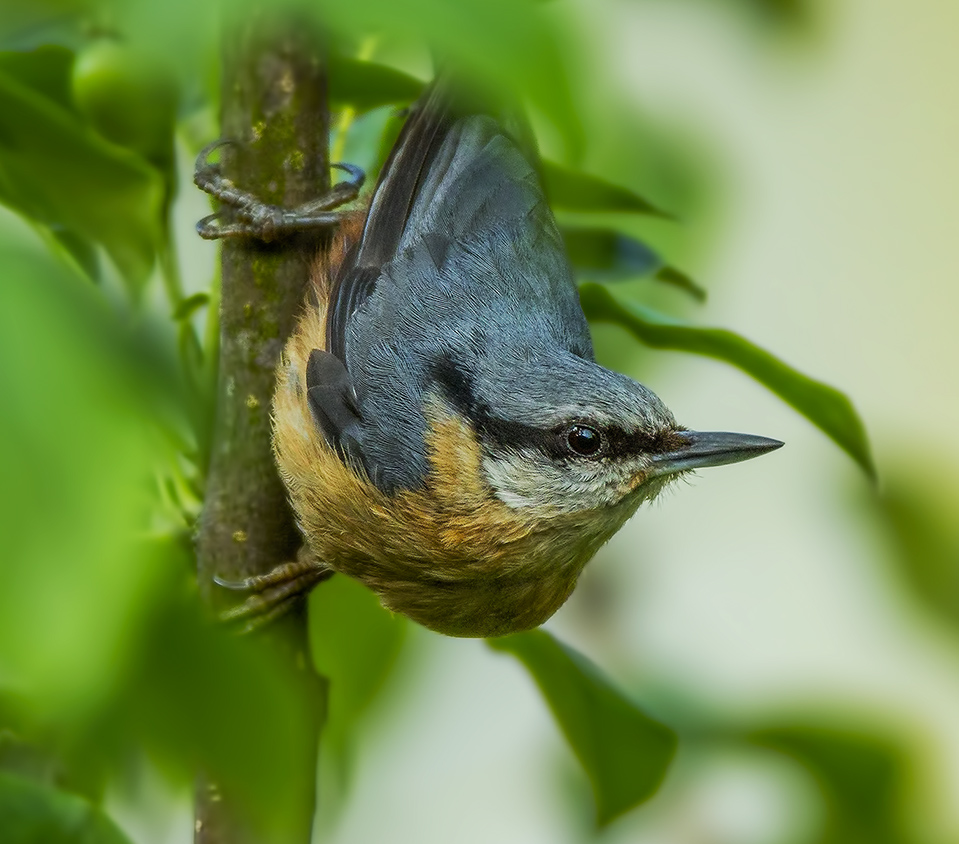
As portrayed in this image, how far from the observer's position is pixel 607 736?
5.01 feet

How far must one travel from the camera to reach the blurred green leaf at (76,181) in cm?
133

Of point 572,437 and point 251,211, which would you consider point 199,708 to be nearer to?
point 251,211

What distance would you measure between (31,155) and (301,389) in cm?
56

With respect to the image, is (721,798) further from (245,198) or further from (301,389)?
(245,198)

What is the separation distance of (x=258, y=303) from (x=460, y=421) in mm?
399

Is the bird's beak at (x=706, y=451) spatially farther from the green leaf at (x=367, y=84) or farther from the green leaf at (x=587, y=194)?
the green leaf at (x=367, y=84)

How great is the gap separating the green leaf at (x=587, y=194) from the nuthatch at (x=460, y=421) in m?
0.17

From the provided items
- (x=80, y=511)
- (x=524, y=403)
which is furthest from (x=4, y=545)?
(x=524, y=403)

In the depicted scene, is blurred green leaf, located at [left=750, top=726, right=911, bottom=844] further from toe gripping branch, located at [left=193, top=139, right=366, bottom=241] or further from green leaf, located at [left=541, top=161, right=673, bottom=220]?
toe gripping branch, located at [left=193, top=139, right=366, bottom=241]

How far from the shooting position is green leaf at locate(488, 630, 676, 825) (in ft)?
4.93

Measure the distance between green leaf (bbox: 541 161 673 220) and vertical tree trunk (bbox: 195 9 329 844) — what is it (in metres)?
0.32

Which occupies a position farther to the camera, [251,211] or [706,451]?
[706,451]

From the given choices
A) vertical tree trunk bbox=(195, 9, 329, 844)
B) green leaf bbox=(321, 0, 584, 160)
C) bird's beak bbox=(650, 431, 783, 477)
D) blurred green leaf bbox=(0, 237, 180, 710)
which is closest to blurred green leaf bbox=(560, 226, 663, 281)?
bird's beak bbox=(650, 431, 783, 477)

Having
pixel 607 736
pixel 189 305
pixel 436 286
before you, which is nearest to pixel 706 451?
pixel 607 736
